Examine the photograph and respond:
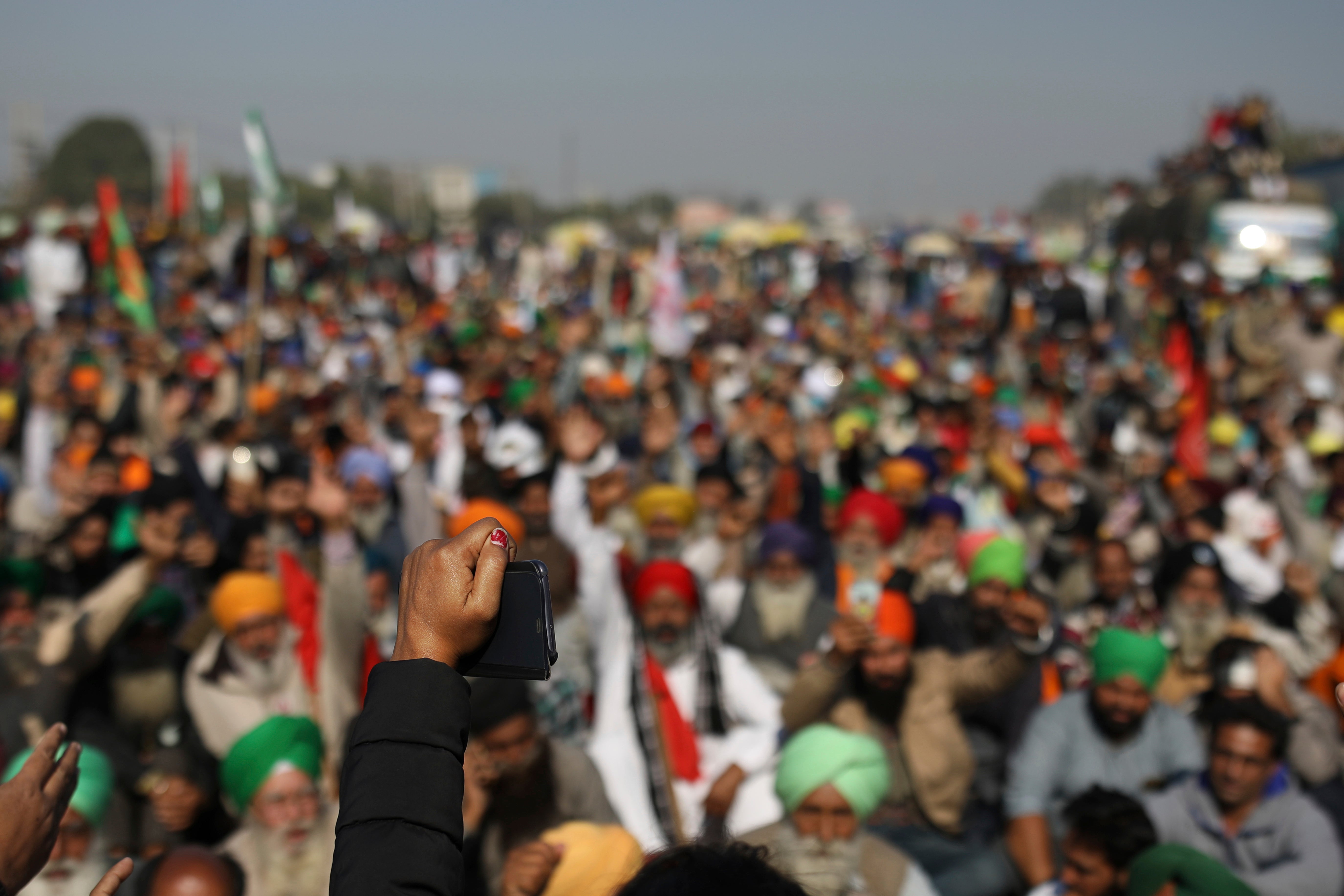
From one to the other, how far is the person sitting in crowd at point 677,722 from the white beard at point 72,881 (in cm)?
138

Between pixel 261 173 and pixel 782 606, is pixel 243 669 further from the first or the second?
pixel 261 173

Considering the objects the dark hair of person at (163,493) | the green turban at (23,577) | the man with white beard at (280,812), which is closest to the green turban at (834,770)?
the man with white beard at (280,812)

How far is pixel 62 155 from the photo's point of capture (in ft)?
186

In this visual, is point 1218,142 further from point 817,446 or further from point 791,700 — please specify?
point 791,700

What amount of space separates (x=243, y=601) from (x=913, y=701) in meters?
2.18

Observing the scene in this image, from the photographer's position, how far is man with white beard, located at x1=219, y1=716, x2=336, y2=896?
2.80 meters

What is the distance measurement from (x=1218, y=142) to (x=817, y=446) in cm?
1545

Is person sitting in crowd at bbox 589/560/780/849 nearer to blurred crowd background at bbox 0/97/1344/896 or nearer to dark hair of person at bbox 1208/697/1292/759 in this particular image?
blurred crowd background at bbox 0/97/1344/896

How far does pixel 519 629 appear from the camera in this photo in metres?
1.26

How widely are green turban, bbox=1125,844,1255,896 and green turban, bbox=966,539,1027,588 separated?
5.47ft

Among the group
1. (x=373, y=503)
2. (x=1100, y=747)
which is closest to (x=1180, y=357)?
(x=373, y=503)

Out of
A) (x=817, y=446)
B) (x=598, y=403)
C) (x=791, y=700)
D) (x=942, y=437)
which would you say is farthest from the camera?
(x=598, y=403)

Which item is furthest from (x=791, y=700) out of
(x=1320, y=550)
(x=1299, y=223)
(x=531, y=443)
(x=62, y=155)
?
(x=62, y=155)

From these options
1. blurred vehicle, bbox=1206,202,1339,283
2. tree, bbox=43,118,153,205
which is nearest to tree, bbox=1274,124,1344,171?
blurred vehicle, bbox=1206,202,1339,283
